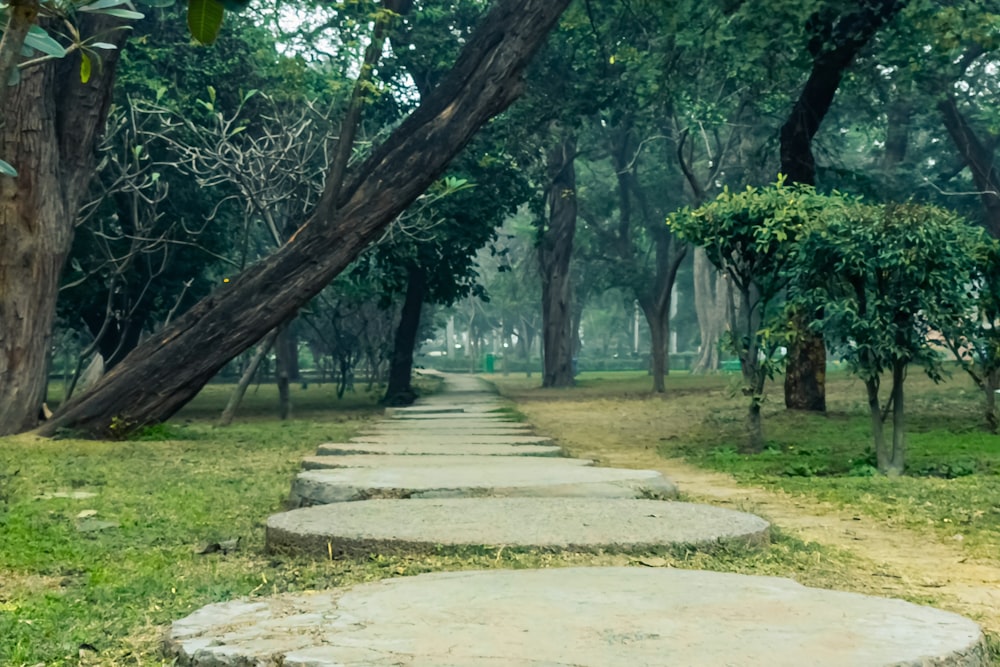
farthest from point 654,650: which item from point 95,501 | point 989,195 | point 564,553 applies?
point 989,195

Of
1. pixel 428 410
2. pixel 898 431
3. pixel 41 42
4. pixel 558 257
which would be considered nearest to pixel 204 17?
pixel 41 42

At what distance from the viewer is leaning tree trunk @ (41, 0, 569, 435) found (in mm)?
10742

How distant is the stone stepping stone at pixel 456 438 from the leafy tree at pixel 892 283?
6.71ft

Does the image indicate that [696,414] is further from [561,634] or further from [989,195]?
[561,634]

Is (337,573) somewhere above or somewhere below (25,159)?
below

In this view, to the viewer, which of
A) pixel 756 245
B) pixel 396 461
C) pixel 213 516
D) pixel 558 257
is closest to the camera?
pixel 213 516

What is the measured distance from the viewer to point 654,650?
2.44 meters

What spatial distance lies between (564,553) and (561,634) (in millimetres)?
1286

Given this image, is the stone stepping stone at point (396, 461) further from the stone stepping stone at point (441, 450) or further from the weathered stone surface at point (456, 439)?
the weathered stone surface at point (456, 439)

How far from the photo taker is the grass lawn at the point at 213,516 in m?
3.35

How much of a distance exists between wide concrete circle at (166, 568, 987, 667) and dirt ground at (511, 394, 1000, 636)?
29.5 inches

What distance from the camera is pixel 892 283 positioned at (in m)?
8.11

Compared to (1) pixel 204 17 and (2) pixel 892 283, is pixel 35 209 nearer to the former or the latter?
(2) pixel 892 283

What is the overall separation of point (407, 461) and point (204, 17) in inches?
194
